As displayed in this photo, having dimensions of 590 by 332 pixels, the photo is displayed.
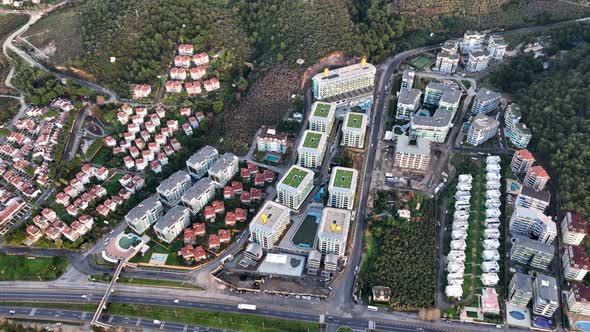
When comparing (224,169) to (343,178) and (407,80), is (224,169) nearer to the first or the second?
(343,178)

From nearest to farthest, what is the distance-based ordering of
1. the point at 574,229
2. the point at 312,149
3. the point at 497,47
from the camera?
1. the point at 574,229
2. the point at 312,149
3. the point at 497,47

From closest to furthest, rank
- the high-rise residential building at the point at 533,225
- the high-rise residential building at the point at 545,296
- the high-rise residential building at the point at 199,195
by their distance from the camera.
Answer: the high-rise residential building at the point at 545,296 < the high-rise residential building at the point at 533,225 < the high-rise residential building at the point at 199,195

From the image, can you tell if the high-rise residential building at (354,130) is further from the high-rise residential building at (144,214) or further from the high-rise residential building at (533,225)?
the high-rise residential building at (144,214)

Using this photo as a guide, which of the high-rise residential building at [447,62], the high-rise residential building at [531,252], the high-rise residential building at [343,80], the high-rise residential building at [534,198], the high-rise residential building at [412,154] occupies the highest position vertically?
the high-rise residential building at [447,62]

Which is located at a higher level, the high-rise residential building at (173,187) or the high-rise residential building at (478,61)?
the high-rise residential building at (478,61)

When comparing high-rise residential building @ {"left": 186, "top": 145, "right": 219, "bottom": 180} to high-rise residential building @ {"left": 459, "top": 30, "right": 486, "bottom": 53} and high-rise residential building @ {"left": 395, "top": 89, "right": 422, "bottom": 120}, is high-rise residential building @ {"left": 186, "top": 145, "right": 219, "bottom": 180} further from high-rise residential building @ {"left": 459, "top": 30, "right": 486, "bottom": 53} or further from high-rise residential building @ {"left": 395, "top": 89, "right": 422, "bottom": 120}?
high-rise residential building @ {"left": 459, "top": 30, "right": 486, "bottom": 53}

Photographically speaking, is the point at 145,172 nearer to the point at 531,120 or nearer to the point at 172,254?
the point at 172,254

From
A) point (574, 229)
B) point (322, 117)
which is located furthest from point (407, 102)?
point (574, 229)

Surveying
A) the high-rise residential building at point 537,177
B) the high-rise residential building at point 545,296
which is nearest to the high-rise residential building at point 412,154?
the high-rise residential building at point 537,177
